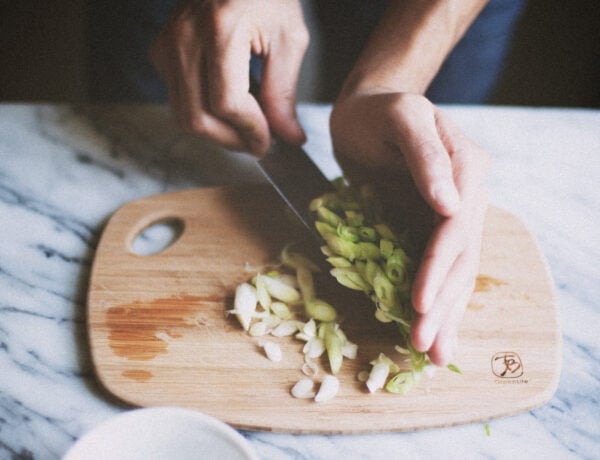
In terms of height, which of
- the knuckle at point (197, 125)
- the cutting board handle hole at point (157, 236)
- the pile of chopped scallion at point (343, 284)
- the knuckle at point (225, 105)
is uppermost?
the knuckle at point (225, 105)

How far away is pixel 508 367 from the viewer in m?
1.00

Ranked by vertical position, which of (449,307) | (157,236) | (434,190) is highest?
(434,190)

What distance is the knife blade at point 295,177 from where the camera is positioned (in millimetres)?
1157

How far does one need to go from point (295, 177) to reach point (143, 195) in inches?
13.0

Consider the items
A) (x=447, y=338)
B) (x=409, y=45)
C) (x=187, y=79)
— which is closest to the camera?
(x=447, y=338)

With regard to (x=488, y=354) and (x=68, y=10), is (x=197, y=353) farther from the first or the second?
(x=68, y=10)

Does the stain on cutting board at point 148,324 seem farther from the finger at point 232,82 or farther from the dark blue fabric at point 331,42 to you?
the dark blue fabric at point 331,42

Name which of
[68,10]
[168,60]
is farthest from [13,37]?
[168,60]

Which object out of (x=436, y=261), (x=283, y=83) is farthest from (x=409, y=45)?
(x=436, y=261)

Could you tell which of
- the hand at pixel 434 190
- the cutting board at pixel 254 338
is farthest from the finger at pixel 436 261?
the cutting board at pixel 254 338

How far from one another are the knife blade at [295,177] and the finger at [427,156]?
0.61 feet

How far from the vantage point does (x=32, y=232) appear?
1.21 m

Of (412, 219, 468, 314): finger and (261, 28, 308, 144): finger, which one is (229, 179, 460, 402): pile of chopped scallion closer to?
(412, 219, 468, 314): finger

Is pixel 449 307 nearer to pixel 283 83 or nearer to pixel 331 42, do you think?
pixel 283 83
